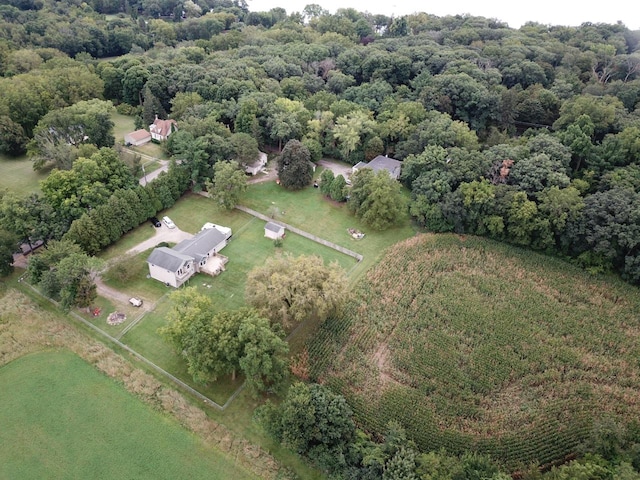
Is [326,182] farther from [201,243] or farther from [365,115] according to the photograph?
[201,243]

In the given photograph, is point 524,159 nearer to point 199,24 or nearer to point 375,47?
point 375,47

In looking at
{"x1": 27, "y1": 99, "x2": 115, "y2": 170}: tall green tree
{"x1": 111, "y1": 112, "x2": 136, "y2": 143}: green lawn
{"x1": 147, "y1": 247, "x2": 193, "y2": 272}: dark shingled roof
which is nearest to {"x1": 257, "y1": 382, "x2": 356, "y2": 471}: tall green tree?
{"x1": 147, "y1": 247, "x2": 193, "y2": 272}: dark shingled roof

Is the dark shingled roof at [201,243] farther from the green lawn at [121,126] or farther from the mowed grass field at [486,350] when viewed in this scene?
the green lawn at [121,126]

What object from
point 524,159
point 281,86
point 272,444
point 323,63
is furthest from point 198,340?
point 323,63

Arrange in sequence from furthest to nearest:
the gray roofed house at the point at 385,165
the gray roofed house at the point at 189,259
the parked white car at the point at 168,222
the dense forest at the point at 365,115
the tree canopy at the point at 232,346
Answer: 1. the gray roofed house at the point at 385,165
2. the parked white car at the point at 168,222
3. the dense forest at the point at 365,115
4. the gray roofed house at the point at 189,259
5. the tree canopy at the point at 232,346

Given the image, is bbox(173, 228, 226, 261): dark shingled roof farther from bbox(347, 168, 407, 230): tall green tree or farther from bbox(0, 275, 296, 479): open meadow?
bbox(347, 168, 407, 230): tall green tree

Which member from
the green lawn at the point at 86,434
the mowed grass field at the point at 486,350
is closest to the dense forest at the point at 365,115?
the mowed grass field at the point at 486,350

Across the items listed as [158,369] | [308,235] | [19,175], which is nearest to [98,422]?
[158,369]
